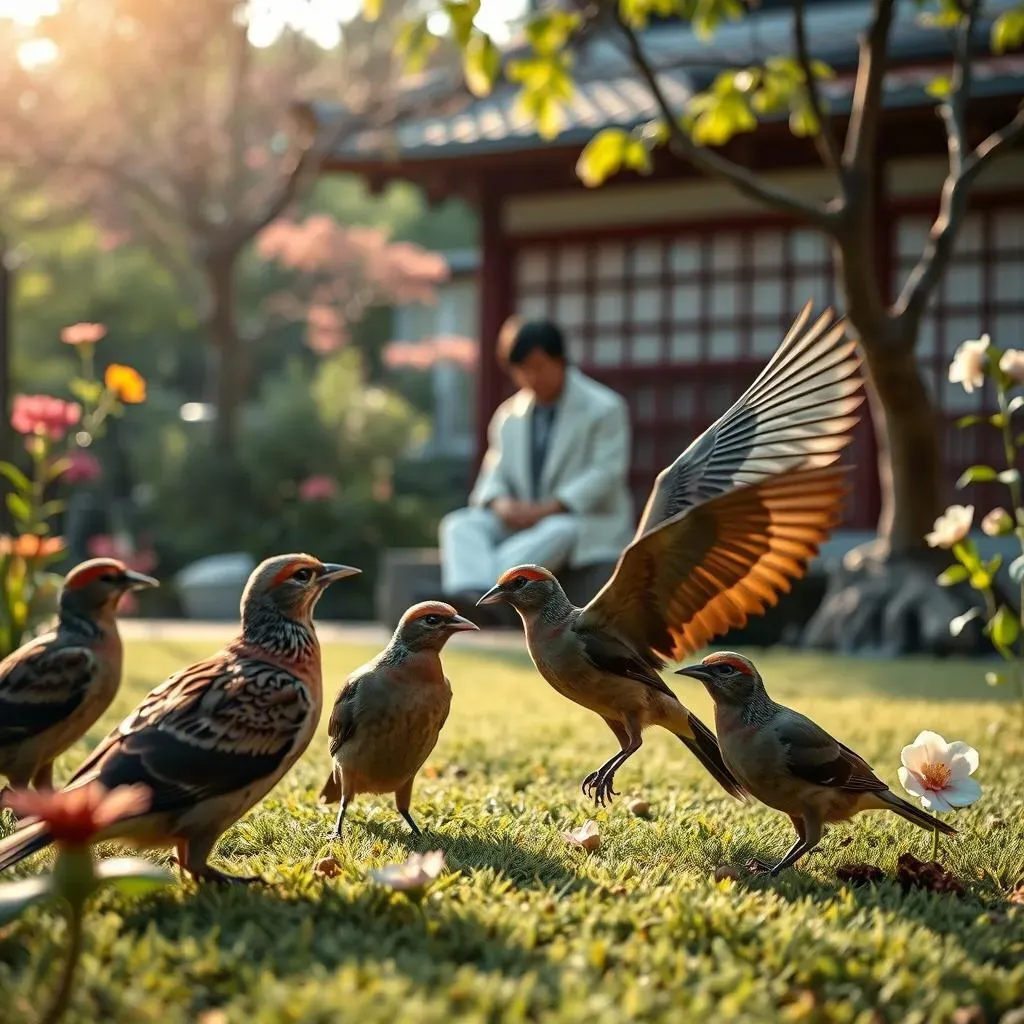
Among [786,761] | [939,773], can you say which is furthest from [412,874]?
[939,773]

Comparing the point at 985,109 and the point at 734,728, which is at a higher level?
the point at 985,109

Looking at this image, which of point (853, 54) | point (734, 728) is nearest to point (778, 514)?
point (734, 728)

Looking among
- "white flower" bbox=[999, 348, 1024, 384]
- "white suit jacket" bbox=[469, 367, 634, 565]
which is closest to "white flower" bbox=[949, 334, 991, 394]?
"white flower" bbox=[999, 348, 1024, 384]

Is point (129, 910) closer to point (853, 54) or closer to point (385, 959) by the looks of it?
point (385, 959)

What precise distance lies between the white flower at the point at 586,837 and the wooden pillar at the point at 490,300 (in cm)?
871

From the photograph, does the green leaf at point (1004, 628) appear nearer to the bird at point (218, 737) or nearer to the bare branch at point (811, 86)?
the bird at point (218, 737)

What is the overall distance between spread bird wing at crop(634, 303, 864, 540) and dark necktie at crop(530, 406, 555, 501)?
565 centimetres

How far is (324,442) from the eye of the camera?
16062 mm

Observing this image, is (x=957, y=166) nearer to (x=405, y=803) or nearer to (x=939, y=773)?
(x=939, y=773)

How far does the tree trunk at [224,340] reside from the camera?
15938 mm

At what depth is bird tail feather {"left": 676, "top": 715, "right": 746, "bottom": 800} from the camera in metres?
3.14

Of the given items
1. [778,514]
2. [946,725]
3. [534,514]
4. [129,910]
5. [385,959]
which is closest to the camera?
[385,959]

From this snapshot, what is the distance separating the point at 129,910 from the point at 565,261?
10.0 meters

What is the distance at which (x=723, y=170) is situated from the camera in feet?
25.1
